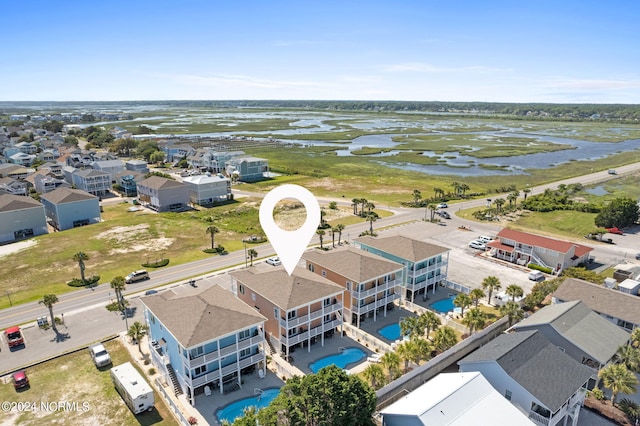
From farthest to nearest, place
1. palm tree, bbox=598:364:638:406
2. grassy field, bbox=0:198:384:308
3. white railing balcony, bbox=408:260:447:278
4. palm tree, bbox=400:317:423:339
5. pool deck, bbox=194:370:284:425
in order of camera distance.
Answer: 1. grassy field, bbox=0:198:384:308
2. white railing balcony, bbox=408:260:447:278
3. palm tree, bbox=400:317:423:339
4. pool deck, bbox=194:370:284:425
5. palm tree, bbox=598:364:638:406

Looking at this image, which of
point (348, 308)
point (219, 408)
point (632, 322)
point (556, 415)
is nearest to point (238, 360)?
point (219, 408)

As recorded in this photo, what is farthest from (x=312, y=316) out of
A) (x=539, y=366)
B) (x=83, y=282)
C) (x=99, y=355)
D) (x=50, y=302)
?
(x=83, y=282)

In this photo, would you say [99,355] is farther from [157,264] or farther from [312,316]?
[157,264]

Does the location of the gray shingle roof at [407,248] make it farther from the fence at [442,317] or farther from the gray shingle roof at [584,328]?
the gray shingle roof at [584,328]

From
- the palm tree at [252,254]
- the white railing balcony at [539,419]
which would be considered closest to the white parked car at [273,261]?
the palm tree at [252,254]

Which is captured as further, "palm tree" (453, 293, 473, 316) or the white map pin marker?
"palm tree" (453, 293, 473, 316)

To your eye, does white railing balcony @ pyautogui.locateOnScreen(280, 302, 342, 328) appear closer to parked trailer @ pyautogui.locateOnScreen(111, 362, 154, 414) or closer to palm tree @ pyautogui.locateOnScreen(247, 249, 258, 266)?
parked trailer @ pyautogui.locateOnScreen(111, 362, 154, 414)

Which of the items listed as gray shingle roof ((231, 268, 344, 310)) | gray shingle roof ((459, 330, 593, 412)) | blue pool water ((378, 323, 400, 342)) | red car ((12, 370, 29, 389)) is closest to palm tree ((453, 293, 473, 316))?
blue pool water ((378, 323, 400, 342))
